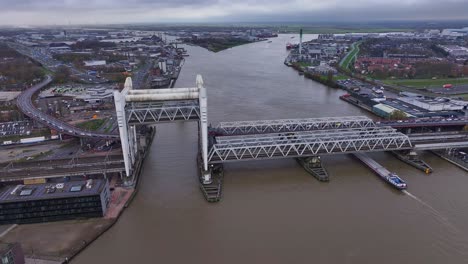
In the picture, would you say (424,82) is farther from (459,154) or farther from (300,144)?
(300,144)

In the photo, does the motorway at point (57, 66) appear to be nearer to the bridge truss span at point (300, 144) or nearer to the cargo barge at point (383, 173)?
the bridge truss span at point (300, 144)

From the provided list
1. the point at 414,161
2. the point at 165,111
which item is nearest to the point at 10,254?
the point at 165,111

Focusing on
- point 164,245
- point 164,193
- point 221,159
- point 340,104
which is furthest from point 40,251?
point 340,104

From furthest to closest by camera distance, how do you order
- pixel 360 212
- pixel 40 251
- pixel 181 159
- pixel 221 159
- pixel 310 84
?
pixel 310 84
pixel 181 159
pixel 221 159
pixel 360 212
pixel 40 251

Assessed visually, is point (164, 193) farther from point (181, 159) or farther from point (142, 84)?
point (142, 84)

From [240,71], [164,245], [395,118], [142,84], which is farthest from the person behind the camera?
[240,71]

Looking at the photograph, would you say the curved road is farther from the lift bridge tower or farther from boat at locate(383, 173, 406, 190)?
boat at locate(383, 173, 406, 190)

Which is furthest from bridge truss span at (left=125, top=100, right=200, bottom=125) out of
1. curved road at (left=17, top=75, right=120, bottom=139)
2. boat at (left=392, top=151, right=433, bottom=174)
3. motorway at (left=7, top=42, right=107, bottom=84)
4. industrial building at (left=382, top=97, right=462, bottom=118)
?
motorway at (left=7, top=42, right=107, bottom=84)
